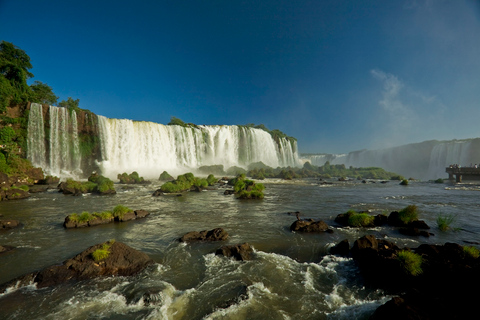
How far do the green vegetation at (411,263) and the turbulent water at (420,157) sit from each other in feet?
250

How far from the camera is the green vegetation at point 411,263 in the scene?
5293 millimetres

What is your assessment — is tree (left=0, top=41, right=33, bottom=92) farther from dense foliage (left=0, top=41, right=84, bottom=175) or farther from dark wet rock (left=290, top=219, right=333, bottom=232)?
dark wet rock (left=290, top=219, right=333, bottom=232)

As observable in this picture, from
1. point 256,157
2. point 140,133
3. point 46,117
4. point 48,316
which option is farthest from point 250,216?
point 256,157

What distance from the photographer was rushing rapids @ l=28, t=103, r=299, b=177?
107 ft

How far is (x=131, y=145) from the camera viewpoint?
40188 mm

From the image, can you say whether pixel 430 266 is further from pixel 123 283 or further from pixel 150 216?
pixel 150 216

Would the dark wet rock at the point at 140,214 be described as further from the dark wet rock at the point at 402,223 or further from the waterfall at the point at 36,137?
the waterfall at the point at 36,137

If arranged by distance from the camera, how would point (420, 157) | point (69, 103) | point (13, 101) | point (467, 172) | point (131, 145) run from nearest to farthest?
1. point (13, 101)
2. point (467, 172)
3. point (131, 145)
4. point (69, 103)
5. point (420, 157)

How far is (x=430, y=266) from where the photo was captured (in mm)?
5223

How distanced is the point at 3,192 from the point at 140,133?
82.3ft

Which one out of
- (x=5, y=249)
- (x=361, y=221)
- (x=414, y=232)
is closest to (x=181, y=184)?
(x=5, y=249)

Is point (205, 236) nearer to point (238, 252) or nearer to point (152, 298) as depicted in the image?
point (238, 252)

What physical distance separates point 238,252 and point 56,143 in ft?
132

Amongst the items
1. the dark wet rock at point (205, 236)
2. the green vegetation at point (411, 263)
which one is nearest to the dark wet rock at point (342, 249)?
the green vegetation at point (411, 263)
